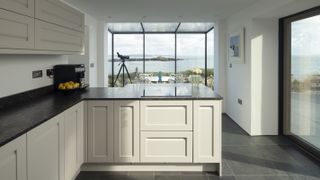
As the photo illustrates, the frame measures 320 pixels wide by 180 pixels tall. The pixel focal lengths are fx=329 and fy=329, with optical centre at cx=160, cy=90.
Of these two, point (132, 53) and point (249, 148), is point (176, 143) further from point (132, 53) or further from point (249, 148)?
point (132, 53)

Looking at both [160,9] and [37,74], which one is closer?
[37,74]

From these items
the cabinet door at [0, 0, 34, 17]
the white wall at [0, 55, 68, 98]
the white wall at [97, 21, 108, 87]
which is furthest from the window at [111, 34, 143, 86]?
the cabinet door at [0, 0, 34, 17]

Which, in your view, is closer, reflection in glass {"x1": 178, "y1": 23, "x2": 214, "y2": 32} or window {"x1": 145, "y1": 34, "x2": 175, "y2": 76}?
reflection in glass {"x1": 178, "y1": 23, "x2": 214, "y2": 32}

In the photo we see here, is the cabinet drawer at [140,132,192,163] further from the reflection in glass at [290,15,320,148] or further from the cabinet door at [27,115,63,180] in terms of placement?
the reflection in glass at [290,15,320,148]

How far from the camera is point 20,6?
2512 millimetres

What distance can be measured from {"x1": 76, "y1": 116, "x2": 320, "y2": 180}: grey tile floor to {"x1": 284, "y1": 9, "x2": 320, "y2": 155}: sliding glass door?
315 mm

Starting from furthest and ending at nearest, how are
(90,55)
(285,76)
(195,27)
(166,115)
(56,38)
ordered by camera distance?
(195,27) < (90,55) < (285,76) < (166,115) < (56,38)

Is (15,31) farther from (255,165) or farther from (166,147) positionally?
(255,165)

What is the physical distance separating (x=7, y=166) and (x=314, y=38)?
4145mm

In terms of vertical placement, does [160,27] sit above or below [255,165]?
above

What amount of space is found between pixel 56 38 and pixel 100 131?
1100mm

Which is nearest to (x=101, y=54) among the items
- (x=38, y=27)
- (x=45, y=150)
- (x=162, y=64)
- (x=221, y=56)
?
(x=162, y=64)

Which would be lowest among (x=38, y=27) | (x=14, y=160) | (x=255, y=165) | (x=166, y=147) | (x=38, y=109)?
(x=255, y=165)

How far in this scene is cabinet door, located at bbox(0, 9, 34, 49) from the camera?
226 cm
